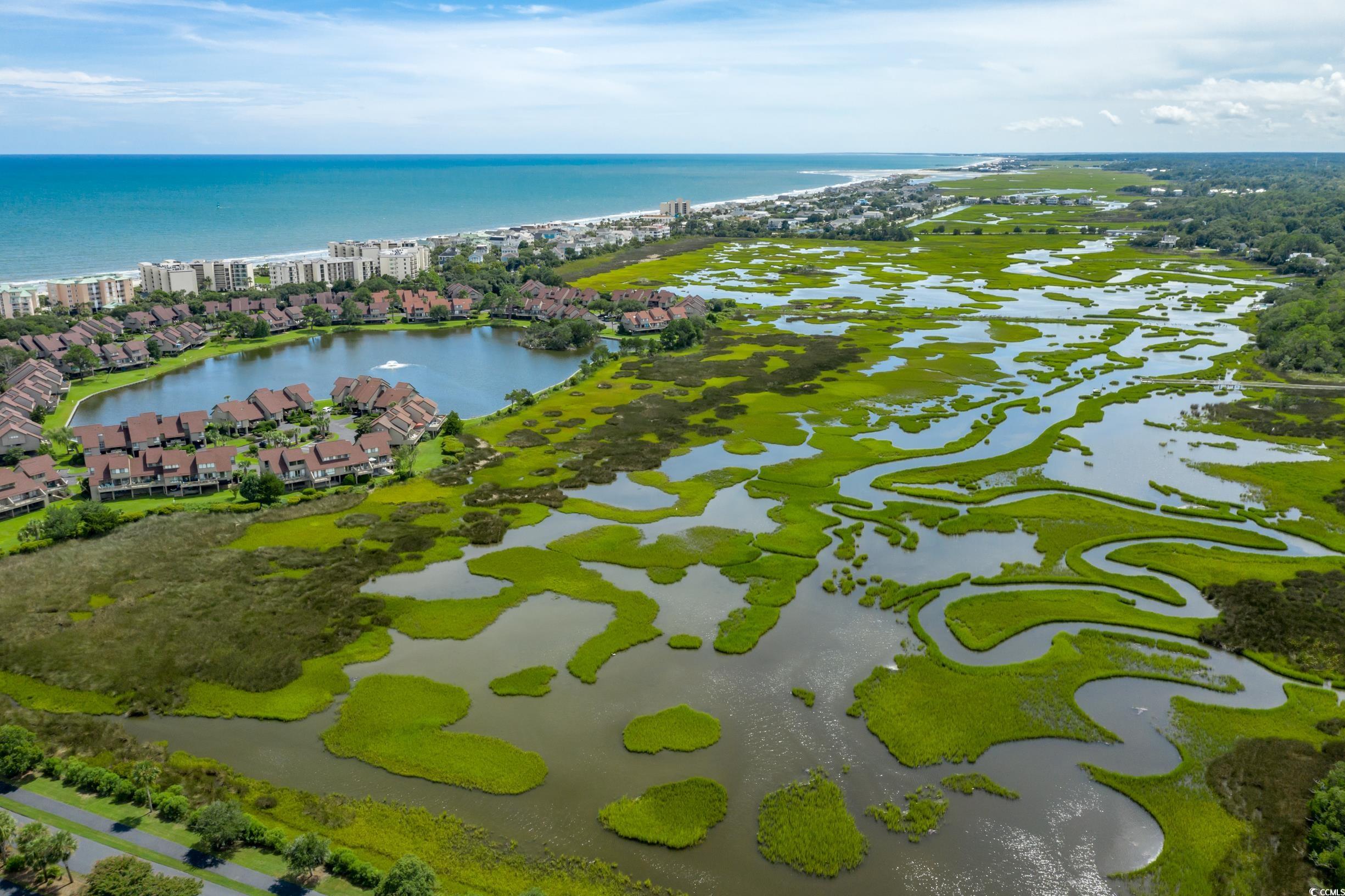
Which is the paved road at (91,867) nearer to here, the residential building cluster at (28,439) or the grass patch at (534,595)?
the grass patch at (534,595)

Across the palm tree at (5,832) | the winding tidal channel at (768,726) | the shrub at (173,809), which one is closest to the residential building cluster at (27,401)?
the winding tidal channel at (768,726)

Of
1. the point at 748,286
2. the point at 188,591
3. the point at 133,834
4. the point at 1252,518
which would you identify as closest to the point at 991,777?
the point at 133,834

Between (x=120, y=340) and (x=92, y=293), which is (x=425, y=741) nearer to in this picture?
(x=120, y=340)

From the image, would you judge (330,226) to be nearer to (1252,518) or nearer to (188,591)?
(188,591)

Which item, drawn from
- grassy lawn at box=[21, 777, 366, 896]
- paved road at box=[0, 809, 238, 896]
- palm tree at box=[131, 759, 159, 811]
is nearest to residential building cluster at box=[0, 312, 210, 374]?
grassy lawn at box=[21, 777, 366, 896]

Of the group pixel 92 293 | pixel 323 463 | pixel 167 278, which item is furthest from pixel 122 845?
pixel 167 278
